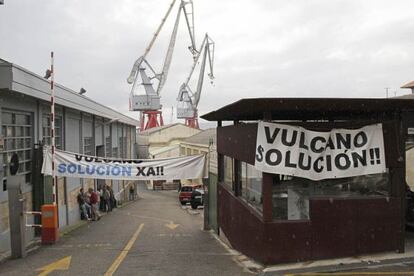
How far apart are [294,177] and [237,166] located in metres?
3.24

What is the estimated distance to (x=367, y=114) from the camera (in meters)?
10.4

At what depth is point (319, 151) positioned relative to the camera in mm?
9047

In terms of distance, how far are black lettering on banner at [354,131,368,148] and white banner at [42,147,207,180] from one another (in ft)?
23.9

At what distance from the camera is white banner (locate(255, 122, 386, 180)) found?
348 inches

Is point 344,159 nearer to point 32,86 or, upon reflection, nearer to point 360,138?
point 360,138

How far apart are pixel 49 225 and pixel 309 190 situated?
711 cm

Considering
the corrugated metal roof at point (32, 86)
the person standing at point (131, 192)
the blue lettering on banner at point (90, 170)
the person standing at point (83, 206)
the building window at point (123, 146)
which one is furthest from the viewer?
the person standing at point (131, 192)

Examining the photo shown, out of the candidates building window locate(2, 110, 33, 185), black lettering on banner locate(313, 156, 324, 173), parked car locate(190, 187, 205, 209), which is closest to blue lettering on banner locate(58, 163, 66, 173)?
building window locate(2, 110, 33, 185)

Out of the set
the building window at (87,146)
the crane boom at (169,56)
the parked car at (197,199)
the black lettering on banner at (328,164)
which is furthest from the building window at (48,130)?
the crane boom at (169,56)

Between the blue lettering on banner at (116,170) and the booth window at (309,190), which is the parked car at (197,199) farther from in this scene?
the booth window at (309,190)

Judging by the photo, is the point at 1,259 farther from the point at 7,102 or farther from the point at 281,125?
the point at 281,125

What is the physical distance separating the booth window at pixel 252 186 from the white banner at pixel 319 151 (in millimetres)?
569

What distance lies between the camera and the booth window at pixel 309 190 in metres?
9.19

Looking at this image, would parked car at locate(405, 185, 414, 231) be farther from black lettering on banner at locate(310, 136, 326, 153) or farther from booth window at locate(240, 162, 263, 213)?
black lettering on banner at locate(310, 136, 326, 153)
